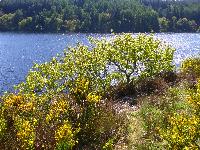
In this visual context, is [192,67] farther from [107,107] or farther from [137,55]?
[107,107]

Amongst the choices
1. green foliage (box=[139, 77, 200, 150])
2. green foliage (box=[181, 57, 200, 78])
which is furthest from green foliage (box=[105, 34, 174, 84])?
green foliage (box=[139, 77, 200, 150])

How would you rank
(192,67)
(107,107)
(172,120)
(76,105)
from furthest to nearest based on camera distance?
(192,67) < (107,107) < (76,105) < (172,120)

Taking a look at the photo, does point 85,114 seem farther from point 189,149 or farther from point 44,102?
point 189,149

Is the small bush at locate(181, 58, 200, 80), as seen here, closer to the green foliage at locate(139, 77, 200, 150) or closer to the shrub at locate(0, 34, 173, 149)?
the shrub at locate(0, 34, 173, 149)

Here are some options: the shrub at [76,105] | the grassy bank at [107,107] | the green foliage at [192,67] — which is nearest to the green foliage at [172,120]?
the grassy bank at [107,107]

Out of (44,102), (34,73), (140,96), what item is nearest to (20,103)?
(44,102)

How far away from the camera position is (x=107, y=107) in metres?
19.3

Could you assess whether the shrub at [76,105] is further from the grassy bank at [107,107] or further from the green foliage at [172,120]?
the green foliage at [172,120]

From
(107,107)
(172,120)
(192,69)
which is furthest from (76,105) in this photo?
(192,69)

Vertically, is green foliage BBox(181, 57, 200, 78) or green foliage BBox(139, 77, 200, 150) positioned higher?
green foliage BBox(139, 77, 200, 150)

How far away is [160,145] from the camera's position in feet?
50.6

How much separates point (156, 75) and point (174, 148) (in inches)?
696

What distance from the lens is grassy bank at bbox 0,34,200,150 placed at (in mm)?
13906

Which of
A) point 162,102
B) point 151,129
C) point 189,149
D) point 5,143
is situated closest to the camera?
point 189,149
